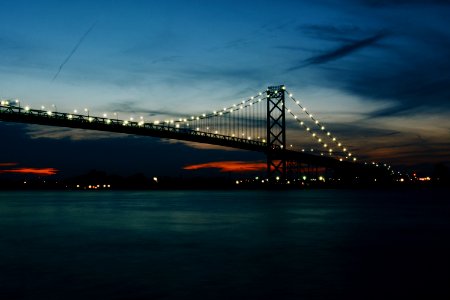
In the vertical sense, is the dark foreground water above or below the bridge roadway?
below

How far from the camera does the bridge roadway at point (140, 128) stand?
46.7 meters

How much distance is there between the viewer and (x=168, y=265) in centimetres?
1075

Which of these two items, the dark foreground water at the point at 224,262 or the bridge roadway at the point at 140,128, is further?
the bridge roadway at the point at 140,128

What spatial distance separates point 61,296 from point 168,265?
301 centimetres

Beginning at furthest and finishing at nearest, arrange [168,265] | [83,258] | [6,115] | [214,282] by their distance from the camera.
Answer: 1. [6,115]
2. [83,258]
3. [168,265]
4. [214,282]

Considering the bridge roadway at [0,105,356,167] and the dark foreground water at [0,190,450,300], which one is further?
the bridge roadway at [0,105,356,167]

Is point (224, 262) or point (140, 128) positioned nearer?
point (224, 262)

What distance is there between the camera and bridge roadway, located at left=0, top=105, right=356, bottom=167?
4672 centimetres

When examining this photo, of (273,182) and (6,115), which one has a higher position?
(6,115)

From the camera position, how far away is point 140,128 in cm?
5338

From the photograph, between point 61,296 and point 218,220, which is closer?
point 61,296

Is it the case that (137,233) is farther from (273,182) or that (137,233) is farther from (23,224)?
(273,182)

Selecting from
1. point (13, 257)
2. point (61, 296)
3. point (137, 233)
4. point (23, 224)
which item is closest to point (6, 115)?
point (23, 224)

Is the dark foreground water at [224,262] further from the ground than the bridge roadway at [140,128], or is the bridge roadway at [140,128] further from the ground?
the bridge roadway at [140,128]
